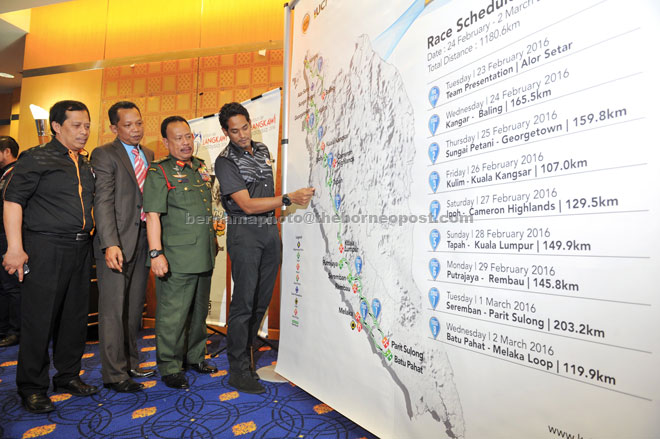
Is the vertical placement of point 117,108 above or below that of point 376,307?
above

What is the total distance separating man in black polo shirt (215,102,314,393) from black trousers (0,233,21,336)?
7.68 feet

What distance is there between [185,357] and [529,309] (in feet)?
7.24

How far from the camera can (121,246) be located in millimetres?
2154

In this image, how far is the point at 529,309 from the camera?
0.91 meters

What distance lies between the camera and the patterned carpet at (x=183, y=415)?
161 centimetres

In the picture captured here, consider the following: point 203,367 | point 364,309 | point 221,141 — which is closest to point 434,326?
point 364,309

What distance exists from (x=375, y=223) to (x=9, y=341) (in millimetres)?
3350

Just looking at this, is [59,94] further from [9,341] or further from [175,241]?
[175,241]

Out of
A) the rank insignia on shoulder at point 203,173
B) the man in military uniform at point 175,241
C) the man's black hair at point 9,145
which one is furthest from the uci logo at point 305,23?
the man's black hair at point 9,145

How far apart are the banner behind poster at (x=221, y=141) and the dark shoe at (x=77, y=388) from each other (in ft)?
3.44

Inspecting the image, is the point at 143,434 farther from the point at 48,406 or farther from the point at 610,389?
the point at 610,389

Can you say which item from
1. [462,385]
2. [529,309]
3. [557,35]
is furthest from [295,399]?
[557,35]

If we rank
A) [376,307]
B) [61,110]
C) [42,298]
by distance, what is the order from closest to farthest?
[376,307] → [42,298] → [61,110]

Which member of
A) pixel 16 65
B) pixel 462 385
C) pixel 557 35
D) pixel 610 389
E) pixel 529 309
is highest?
pixel 16 65
